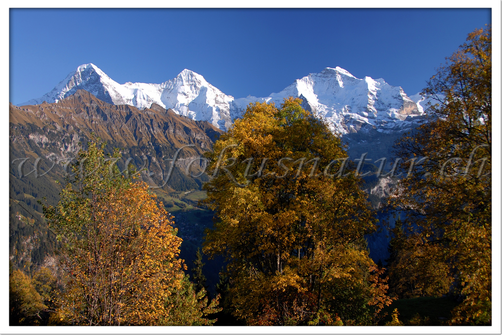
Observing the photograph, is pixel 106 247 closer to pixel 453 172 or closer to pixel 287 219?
pixel 287 219

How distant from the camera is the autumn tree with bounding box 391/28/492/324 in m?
10.2

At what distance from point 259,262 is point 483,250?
11.2 meters

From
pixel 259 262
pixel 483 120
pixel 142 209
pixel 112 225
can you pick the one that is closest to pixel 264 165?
pixel 259 262

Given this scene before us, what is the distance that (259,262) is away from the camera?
57.6 ft

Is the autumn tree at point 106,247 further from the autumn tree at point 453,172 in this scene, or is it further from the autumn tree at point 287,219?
the autumn tree at point 453,172

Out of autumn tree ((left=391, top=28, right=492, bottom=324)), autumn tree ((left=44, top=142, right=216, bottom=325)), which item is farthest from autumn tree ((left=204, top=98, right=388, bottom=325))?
autumn tree ((left=44, top=142, right=216, bottom=325))

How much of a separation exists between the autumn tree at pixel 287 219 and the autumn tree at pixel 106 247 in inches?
156

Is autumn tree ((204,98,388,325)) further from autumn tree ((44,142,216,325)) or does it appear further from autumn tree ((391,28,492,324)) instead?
autumn tree ((44,142,216,325))

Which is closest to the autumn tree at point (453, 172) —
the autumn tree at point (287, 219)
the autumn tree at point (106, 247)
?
the autumn tree at point (287, 219)

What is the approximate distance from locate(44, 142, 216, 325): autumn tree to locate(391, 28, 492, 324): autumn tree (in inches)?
410

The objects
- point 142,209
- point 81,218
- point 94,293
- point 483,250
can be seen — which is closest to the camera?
point 483,250

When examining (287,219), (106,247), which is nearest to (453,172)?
(287,219)
